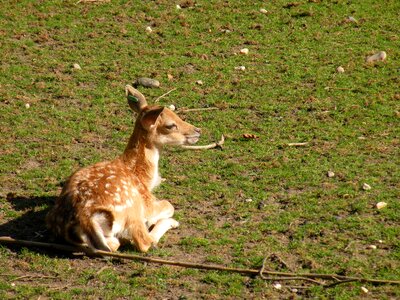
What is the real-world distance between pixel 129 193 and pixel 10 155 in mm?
2742

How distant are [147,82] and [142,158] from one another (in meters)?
3.62

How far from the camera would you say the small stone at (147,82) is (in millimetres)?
12680

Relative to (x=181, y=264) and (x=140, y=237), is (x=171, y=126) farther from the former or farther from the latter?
(x=181, y=264)

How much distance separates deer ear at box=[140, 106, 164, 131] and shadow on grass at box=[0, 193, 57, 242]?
137 centimetres

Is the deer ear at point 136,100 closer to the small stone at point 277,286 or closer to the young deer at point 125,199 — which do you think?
the young deer at point 125,199

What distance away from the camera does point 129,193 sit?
847 centimetres

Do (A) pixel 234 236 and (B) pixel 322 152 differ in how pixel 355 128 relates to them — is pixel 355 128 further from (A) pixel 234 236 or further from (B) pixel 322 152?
(A) pixel 234 236

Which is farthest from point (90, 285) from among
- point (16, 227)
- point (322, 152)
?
point (322, 152)

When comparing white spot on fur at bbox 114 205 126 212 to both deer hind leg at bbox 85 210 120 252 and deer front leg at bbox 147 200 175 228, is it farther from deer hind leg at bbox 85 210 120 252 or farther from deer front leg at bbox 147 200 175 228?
deer front leg at bbox 147 200 175 228

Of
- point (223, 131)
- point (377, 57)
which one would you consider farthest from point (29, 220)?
point (377, 57)

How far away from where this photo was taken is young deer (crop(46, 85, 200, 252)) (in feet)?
26.4

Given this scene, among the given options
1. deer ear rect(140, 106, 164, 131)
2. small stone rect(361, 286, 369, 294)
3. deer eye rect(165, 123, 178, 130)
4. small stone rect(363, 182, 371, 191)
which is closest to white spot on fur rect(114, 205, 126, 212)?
deer ear rect(140, 106, 164, 131)

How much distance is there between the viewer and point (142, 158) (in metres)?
9.27

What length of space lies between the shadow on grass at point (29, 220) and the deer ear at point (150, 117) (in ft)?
4.48
